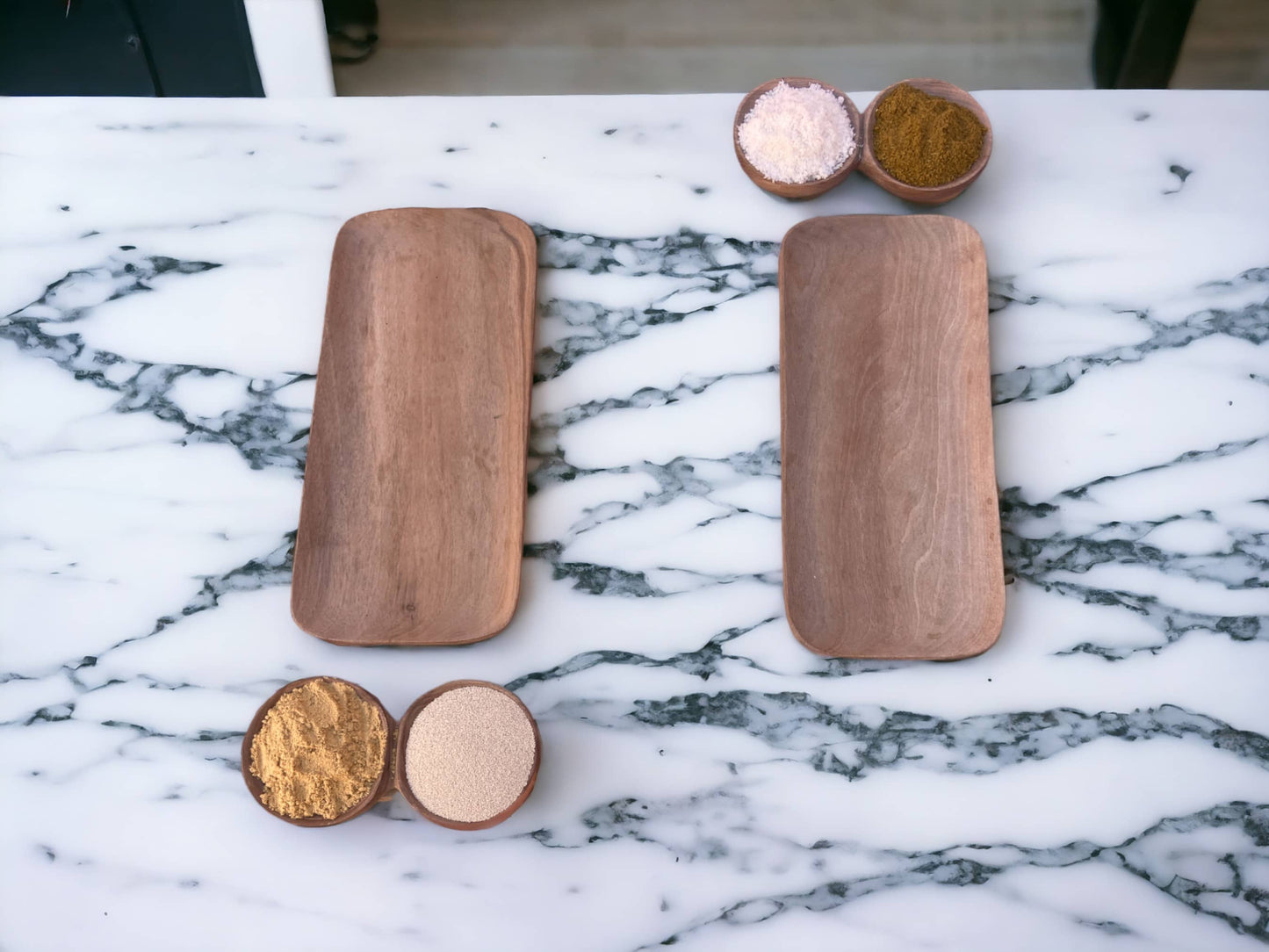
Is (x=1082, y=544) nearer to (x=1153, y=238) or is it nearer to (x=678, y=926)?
(x=1153, y=238)

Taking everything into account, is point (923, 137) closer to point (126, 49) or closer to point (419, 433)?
point (419, 433)

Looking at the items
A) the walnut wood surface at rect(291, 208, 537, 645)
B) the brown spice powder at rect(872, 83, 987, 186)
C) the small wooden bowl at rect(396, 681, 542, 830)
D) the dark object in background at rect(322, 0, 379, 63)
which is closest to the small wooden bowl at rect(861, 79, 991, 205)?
the brown spice powder at rect(872, 83, 987, 186)

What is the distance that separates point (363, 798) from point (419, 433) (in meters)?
0.30

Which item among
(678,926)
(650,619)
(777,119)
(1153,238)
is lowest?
(678,926)

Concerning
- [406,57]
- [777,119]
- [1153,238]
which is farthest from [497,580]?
[406,57]

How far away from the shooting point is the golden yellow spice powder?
0.72m

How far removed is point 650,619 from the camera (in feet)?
2.66

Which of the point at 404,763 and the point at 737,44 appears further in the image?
the point at 737,44

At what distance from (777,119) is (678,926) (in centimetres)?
69

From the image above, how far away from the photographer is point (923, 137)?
0.84 metres

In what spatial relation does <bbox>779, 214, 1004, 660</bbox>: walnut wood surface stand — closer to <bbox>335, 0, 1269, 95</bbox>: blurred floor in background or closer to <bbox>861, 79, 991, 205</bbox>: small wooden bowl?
<bbox>861, 79, 991, 205</bbox>: small wooden bowl

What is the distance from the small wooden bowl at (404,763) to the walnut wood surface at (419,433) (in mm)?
57

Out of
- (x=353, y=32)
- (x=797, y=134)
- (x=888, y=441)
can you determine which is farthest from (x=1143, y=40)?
(x=353, y=32)

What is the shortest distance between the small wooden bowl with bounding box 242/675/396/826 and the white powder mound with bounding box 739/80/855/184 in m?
0.57
